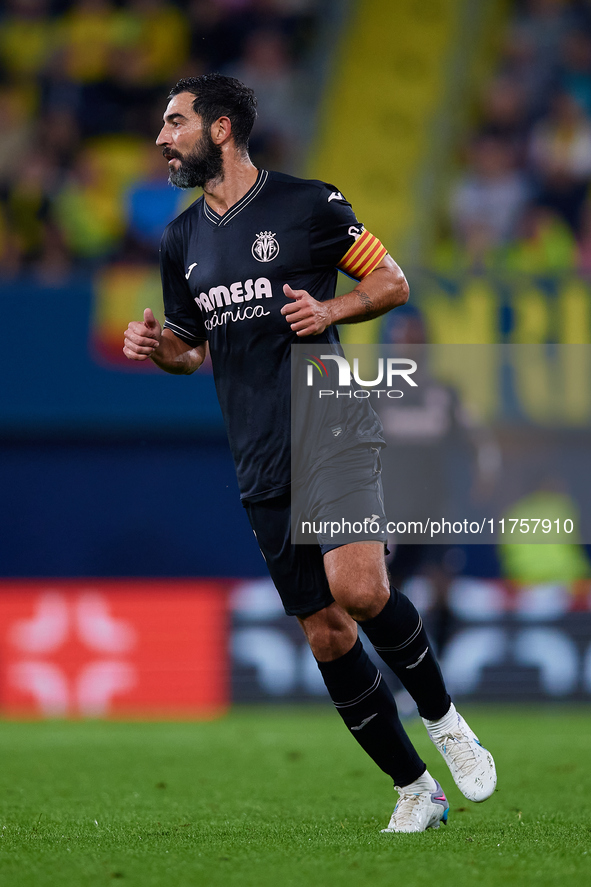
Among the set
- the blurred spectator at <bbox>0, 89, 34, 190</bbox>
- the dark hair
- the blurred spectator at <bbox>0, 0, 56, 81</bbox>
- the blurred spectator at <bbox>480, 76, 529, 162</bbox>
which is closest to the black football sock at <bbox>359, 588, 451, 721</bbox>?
the dark hair

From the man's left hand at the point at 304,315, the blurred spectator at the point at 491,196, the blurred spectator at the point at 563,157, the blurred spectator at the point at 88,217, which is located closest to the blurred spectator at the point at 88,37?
the blurred spectator at the point at 88,217

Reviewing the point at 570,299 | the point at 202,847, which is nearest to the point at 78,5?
the point at 570,299

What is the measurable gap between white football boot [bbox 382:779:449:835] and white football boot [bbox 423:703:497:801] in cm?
14

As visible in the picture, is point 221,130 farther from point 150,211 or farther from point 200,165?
point 150,211

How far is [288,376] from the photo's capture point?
4000 millimetres

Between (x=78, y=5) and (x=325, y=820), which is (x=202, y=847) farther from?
(x=78, y=5)

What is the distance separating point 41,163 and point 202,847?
9.00 meters

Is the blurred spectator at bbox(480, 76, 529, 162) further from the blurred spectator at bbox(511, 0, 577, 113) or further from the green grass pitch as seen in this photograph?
the green grass pitch

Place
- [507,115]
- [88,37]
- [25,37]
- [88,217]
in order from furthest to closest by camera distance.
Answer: [25,37] < [88,37] < [507,115] < [88,217]

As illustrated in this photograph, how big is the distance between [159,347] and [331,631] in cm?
115

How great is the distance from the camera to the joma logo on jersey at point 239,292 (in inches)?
159

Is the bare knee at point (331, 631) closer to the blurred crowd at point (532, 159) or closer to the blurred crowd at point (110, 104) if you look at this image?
the blurred crowd at point (110, 104)

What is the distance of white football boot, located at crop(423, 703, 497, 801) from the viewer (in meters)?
3.88

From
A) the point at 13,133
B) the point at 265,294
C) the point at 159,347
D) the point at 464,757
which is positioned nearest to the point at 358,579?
the point at 464,757
